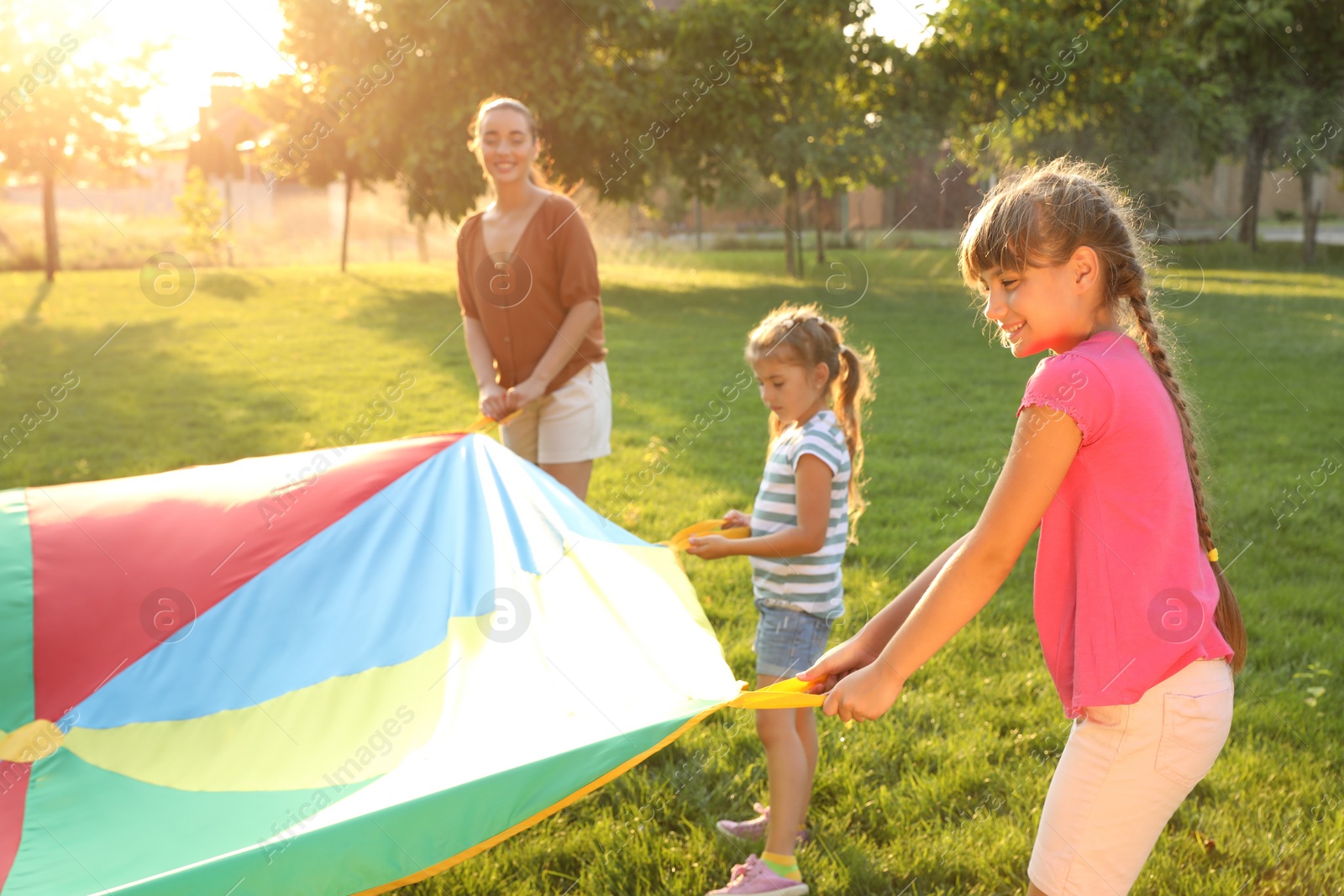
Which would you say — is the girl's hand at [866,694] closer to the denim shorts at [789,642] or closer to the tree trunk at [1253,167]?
the denim shorts at [789,642]

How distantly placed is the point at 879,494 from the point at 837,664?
4.14 m

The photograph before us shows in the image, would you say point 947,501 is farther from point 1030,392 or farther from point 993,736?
point 1030,392

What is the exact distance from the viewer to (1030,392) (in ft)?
4.89

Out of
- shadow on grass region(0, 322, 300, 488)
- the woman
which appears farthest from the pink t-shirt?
shadow on grass region(0, 322, 300, 488)

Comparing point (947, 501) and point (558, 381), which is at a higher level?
point (558, 381)

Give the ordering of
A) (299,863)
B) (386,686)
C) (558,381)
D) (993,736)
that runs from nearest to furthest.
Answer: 1. (299,863)
2. (386,686)
3. (993,736)
4. (558,381)

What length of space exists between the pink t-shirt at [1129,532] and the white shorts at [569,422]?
2.20m

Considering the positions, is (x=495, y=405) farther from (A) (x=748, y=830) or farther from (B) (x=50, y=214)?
(B) (x=50, y=214)

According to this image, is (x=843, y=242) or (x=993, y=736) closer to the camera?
(x=993, y=736)

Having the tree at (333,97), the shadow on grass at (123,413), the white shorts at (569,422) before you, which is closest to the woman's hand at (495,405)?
the white shorts at (569,422)

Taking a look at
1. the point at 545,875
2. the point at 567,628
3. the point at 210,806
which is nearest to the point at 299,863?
the point at 210,806

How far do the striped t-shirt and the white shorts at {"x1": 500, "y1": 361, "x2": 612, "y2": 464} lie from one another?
1.05 m

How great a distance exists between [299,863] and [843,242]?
93.1ft

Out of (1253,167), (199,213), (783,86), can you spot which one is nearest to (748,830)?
(783,86)
